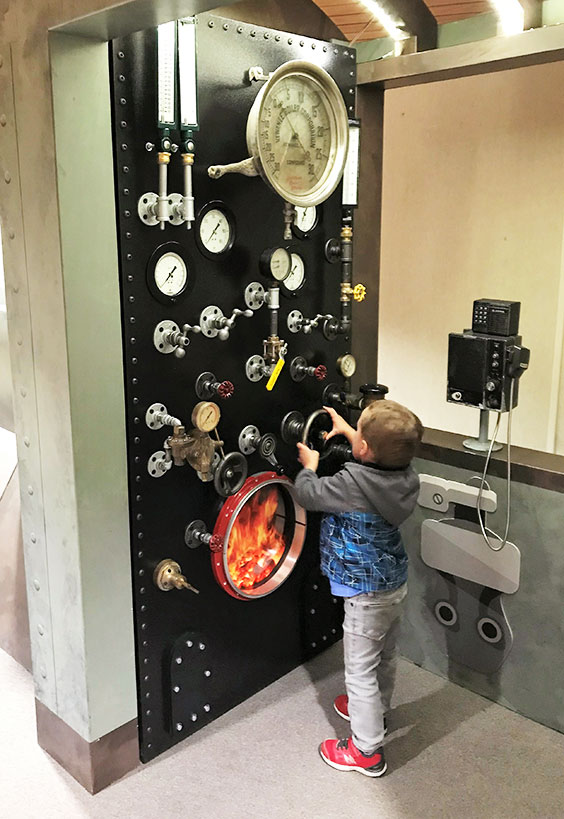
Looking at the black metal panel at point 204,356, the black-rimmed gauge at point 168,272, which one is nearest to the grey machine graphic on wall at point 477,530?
the black metal panel at point 204,356

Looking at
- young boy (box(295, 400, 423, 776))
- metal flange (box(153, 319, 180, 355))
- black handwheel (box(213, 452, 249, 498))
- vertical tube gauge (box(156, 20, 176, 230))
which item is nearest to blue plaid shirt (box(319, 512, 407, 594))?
young boy (box(295, 400, 423, 776))

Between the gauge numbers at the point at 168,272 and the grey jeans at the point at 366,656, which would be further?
the grey jeans at the point at 366,656

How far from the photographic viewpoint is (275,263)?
91.3 inches

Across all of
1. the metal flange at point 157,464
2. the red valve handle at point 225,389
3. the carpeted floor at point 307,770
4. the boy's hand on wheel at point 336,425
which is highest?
the red valve handle at point 225,389

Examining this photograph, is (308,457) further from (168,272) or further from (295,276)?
(168,272)

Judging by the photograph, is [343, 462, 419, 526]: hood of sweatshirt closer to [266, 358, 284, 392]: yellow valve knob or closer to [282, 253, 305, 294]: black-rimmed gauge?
[266, 358, 284, 392]: yellow valve knob

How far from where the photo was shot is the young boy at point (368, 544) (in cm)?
217

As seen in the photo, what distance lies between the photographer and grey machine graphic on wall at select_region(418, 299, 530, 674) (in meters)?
2.46

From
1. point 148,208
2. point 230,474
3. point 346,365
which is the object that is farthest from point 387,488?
point 148,208

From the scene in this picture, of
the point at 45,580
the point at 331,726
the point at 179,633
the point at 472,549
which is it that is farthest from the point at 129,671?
the point at 472,549

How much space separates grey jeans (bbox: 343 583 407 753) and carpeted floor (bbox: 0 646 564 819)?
0.15 metres

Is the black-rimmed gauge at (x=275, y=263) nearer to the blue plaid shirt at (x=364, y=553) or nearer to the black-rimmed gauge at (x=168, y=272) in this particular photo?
the black-rimmed gauge at (x=168, y=272)

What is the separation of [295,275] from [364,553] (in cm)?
91

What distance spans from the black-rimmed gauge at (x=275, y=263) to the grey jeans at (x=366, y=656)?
100 centimetres
